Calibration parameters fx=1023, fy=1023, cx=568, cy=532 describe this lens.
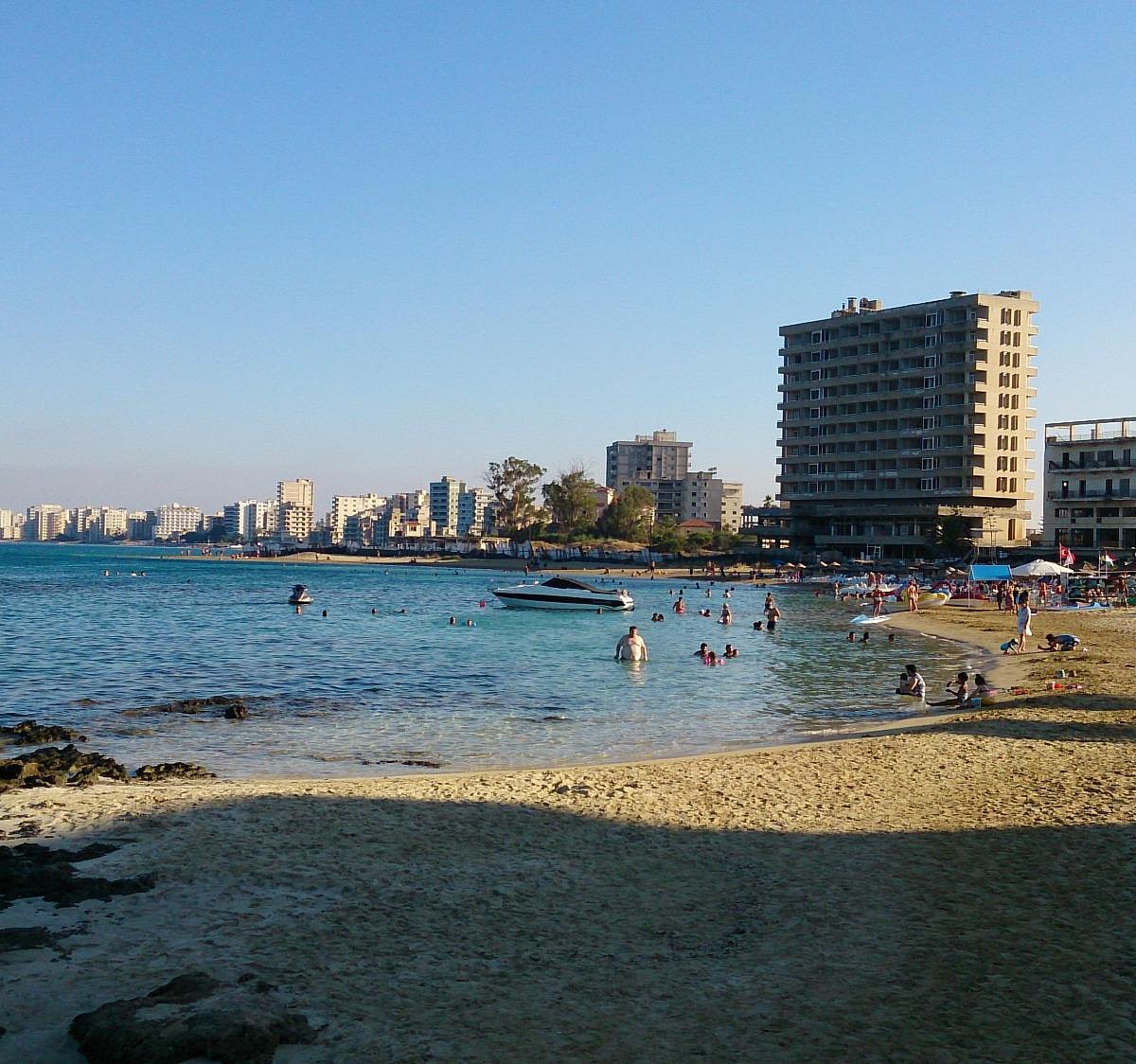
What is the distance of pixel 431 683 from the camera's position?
30547mm

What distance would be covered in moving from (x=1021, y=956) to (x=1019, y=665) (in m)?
27.6

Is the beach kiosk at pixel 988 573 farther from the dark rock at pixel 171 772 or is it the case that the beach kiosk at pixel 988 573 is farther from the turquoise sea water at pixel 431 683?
the dark rock at pixel 171 772

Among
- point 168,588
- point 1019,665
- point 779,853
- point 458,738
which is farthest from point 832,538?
point 779,853

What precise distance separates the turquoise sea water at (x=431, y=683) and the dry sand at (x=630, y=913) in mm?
4877

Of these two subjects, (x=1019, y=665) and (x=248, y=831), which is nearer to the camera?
(x=248, y=831)

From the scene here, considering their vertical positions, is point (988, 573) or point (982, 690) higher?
point (988, 573)

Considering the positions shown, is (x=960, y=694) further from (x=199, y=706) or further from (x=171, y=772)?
(x=199, y=706)

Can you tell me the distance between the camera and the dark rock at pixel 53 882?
31.5 feet

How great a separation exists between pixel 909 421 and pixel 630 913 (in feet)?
385

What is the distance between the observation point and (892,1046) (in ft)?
22.2

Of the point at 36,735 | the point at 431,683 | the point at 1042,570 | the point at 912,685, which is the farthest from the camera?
the point at 1042,570

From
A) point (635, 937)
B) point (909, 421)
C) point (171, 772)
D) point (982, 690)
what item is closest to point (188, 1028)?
point (635, 937)

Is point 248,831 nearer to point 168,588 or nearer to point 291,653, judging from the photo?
point 291,653

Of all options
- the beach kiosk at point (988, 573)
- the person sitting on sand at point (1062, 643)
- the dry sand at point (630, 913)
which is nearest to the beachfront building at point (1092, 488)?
the beach kiosk at point (988, 573)
